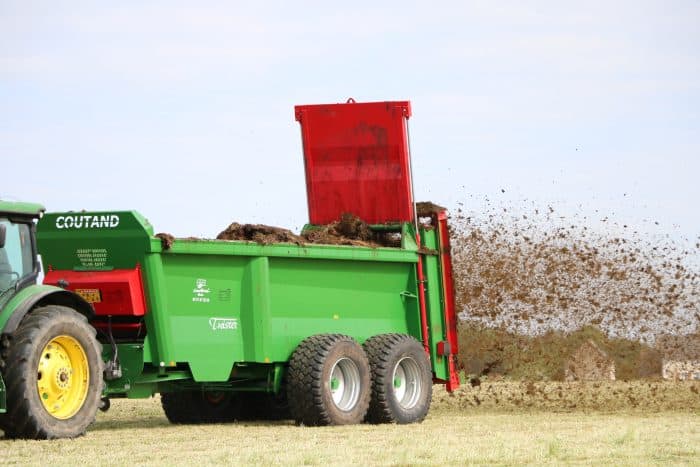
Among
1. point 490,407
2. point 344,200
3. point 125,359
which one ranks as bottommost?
point 490,407

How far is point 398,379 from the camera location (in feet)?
42.8

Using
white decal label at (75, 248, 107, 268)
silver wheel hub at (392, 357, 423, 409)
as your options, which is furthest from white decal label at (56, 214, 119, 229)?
silver wheel hub at (392, 357, 423, 409)

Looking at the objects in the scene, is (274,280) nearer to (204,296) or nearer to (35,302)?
(204,296)

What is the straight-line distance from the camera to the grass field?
28.2ft

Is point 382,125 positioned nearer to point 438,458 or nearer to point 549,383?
point 549,383

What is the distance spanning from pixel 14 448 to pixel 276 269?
11.5 feet

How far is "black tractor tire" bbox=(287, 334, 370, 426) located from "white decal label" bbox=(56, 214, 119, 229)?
7.37 ft

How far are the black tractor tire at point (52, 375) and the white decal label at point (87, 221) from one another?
0.97 metres

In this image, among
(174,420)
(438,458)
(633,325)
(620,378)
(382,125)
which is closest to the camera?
(438,458)

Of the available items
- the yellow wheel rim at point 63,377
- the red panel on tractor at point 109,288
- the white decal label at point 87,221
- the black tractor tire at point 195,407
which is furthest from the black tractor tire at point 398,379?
the yellow wheel rim at point 63,377

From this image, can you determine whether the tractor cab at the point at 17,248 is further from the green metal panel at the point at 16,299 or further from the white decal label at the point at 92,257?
the white decal label at the point at 92,257

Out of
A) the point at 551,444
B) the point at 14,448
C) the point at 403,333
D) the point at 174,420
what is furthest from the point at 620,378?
the point at 14,448

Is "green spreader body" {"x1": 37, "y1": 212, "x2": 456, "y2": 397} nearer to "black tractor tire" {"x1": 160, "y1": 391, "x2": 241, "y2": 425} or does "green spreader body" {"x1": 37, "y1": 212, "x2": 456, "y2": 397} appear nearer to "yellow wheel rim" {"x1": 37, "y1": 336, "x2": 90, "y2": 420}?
"yellow wheel rim" {"x1": 37, "y1": 336, "x2": 90, "y2": 420}

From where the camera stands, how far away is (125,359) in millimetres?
10883
